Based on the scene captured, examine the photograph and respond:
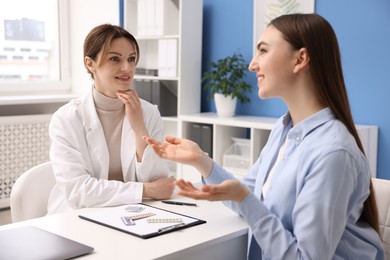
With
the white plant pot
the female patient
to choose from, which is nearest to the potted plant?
the white plant pot

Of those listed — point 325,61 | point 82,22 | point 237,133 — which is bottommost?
point 237,133

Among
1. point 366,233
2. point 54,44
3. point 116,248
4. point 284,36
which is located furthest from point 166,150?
point 54,44

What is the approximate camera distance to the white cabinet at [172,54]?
13.5 feet

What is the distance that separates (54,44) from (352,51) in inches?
105

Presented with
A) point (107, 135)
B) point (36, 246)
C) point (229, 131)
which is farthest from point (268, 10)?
point (36, 246)

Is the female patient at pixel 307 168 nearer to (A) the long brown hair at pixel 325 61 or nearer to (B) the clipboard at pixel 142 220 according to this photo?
(A) the long brown hair at pixel 325 61

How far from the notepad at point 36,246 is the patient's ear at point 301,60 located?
0.75m

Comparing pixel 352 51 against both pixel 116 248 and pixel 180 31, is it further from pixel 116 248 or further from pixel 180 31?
pixel 116 248

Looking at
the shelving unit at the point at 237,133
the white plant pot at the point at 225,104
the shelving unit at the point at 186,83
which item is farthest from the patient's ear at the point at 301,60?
the white plant pot at the point at 225,104

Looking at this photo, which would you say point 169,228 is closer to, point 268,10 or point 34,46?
point 268,10

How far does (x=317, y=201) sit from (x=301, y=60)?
0.40 metres

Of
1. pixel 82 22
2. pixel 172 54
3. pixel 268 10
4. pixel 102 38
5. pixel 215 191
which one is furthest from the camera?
pixel 82 22

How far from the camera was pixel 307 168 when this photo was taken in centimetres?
145

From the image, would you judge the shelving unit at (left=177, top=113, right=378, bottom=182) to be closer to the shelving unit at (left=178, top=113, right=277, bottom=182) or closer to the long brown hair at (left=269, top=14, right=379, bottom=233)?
the shelving unit at (left=178, top=113, right=277, bottom=182)
